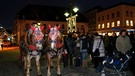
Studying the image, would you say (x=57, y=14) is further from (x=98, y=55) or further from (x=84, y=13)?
(x=98, y=55)

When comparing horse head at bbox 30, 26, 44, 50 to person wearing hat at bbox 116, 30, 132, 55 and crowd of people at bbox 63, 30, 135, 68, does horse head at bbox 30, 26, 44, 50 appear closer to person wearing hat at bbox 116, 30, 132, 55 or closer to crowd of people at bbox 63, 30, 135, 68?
crowd of people at bbox 63, 30, 135, 68

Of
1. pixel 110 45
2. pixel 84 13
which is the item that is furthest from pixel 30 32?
pixel 84 13

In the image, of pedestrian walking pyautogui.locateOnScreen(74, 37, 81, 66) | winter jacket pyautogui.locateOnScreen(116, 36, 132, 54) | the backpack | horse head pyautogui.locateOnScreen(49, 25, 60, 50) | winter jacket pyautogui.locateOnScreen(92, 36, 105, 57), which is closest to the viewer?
horse head pyautogui.locateOnScreen(49, 25, 60, 50)

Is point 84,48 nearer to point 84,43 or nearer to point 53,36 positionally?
point 84,43

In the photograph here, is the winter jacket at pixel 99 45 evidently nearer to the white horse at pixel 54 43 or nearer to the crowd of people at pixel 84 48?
the crowd of people at pixel 84 48

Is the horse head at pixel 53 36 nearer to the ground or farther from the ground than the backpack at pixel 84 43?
farther from the ground

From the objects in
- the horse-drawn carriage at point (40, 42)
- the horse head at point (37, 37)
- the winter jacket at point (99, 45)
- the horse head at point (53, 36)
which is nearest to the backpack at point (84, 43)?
the winter jacket at point (99, 45)

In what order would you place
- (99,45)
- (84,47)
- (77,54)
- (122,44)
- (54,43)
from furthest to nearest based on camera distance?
(77,54), (84,47), (99,45), (122,44), (54,43)

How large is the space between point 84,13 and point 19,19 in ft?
71.8

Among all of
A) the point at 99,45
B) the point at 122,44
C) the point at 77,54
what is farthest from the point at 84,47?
the point at 122,44

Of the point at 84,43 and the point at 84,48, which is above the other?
the point at 84,43

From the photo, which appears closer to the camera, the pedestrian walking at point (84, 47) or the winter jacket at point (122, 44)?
the winter jacket at point (122, 44)

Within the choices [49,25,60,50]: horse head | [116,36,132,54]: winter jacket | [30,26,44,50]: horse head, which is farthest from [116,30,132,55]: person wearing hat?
[30,26,44,50]: horse head

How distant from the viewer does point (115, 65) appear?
806cm
